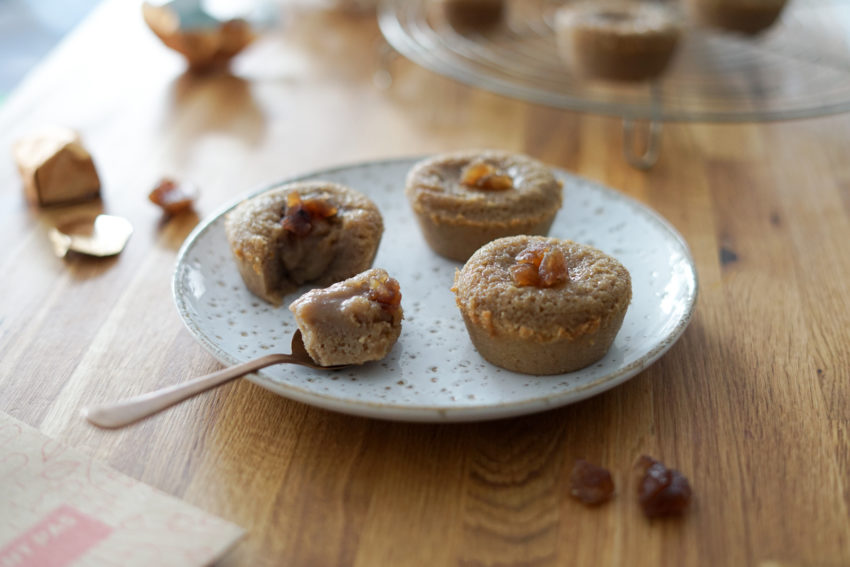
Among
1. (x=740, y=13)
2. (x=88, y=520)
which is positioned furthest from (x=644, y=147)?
(x=88, y=520)

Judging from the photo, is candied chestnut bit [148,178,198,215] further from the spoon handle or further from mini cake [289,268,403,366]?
the spoon handle

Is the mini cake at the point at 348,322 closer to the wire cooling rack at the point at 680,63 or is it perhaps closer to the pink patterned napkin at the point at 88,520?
the pink patterned napkin at the point at 88,520

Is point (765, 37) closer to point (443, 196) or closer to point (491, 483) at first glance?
point (443, 196)

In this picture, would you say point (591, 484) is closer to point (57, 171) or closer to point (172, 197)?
point (172, 197)

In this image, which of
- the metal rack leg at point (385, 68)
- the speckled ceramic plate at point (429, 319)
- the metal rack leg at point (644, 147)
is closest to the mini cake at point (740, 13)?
the metal rack leg at point (644, 147)

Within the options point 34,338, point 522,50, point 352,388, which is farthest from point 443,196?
point 522,50
